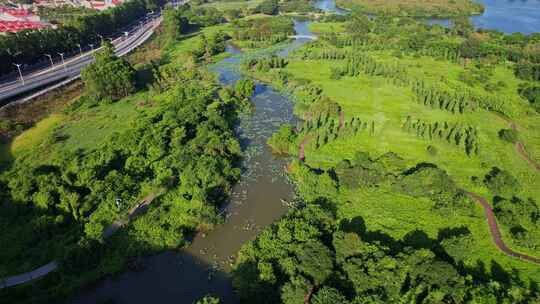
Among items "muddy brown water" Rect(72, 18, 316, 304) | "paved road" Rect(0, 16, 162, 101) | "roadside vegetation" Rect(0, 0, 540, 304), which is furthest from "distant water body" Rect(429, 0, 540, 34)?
"muddy brown water" Rect(72, 18, 316, 304)

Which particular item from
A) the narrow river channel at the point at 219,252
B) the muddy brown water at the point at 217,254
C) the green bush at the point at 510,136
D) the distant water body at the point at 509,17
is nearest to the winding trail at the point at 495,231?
the green bush at the point at 510,136

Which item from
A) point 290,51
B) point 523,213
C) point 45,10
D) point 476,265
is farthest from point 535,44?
point 45,10

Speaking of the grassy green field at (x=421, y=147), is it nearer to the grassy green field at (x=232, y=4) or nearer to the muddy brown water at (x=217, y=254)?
the muddy brown water at (x=217, y=254)

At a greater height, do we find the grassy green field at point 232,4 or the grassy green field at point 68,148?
the grassy green field at point 232,4

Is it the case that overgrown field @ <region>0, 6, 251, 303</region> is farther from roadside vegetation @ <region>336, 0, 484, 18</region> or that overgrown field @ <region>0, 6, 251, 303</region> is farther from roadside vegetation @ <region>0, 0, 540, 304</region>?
roadside vegetation @ <region>336, 0, 484, 18</region>

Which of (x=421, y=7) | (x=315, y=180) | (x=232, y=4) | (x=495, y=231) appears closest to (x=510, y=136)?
A: (x=495, y=231)

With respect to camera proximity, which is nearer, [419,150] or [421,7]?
[419,150]

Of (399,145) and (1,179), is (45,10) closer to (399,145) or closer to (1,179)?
(1,179)

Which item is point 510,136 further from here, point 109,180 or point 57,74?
point 57,74
